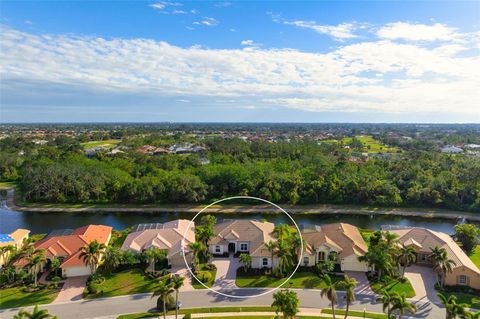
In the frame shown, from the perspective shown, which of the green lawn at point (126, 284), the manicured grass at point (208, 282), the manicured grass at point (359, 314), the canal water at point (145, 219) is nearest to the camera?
the manicured grass at point (359, 314)

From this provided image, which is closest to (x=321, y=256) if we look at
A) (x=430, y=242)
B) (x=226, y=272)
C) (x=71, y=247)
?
(x=226, y=272)

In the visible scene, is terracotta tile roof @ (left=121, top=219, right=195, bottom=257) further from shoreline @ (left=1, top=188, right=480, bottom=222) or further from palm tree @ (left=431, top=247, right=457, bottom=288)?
palm tree @ (left=431, top=247, right=457, bottom=288)

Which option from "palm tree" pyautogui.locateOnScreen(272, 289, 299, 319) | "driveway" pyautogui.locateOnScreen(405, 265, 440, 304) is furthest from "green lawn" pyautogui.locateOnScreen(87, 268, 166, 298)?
"driveway" pyautogui.locateOnScreen(405, 265, 440, 304)

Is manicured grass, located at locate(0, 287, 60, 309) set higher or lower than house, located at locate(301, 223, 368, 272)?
lower

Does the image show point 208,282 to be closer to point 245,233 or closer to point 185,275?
point 185,275

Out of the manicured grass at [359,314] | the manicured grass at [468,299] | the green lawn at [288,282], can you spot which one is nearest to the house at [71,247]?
the green lawn at [288,282]

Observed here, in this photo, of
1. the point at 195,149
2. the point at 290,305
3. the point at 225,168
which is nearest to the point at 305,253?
the point at 290,305

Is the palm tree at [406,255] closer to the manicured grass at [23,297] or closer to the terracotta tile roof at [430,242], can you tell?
the terracotta tile roof at [430,242]
